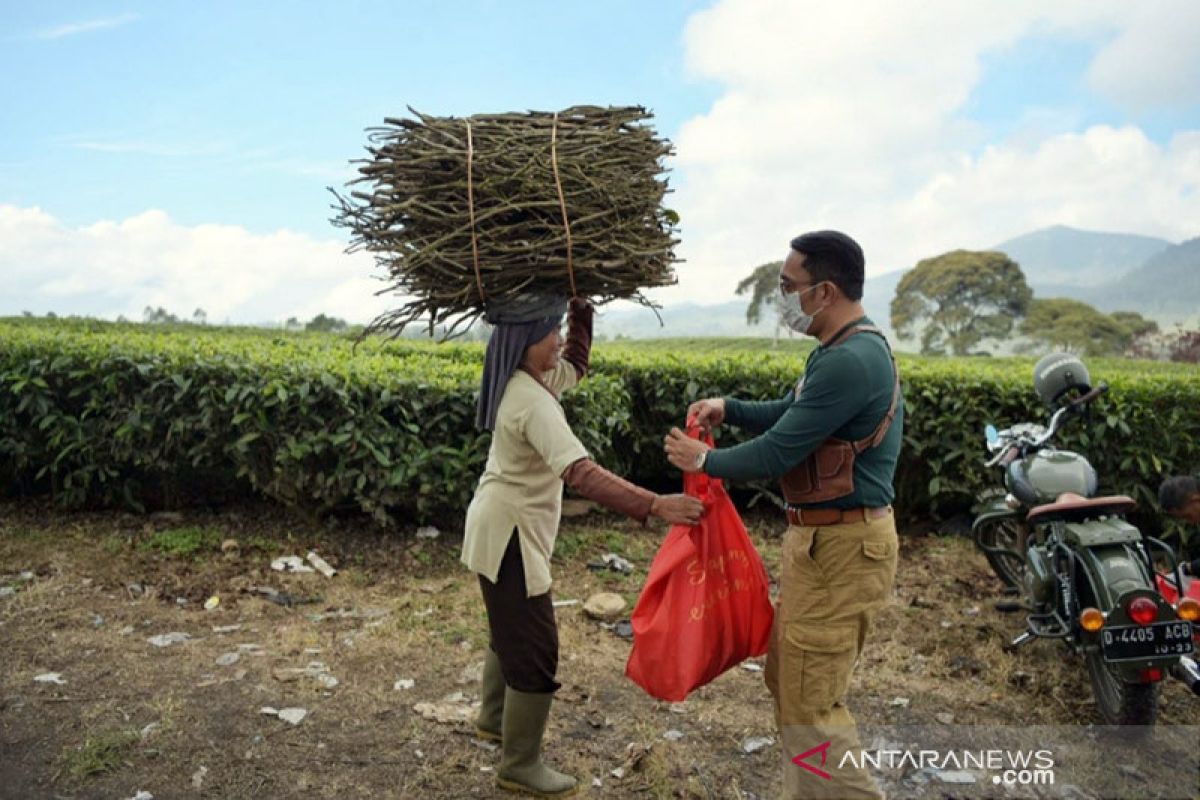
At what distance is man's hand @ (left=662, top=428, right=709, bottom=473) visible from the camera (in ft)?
10.5

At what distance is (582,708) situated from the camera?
14.2 feet

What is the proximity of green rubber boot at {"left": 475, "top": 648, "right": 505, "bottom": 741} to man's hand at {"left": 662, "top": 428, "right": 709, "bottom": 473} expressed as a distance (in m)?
1.25

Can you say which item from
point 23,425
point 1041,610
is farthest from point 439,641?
point 23,425

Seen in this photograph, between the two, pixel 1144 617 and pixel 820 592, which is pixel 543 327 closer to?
pixel 820 592

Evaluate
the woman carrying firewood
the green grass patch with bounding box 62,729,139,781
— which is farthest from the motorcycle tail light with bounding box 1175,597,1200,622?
the green grass patch with bounding box 62,729,139,781

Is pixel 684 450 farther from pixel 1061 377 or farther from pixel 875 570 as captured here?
pixel 1061 377

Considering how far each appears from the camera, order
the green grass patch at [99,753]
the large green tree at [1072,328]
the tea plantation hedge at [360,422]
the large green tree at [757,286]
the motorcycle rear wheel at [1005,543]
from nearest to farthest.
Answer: the green grass patch at [99,753] < the motorcycle rear wheel at [1005,543] < the tea plantation hedge at [360,422] < the large green tree at [757,286] < the large green tree at [1072,328]

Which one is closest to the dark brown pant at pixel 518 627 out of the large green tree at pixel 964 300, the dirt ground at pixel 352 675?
the dirt ground at pixel 352 675

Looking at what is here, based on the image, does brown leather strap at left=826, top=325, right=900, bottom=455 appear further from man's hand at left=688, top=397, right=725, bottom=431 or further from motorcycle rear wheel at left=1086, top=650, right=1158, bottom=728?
motorcycle rear wheel at left=1086, top=650, right=1158, bottom=728

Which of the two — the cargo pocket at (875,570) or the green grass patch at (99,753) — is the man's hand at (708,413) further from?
the green grass patch at (99,753)

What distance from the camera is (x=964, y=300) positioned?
58.4 metres

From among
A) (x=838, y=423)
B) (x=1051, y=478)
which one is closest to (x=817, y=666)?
(x=838, y=423)

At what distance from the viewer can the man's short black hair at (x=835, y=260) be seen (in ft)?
10.1

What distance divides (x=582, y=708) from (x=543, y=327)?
1913 millimetres
